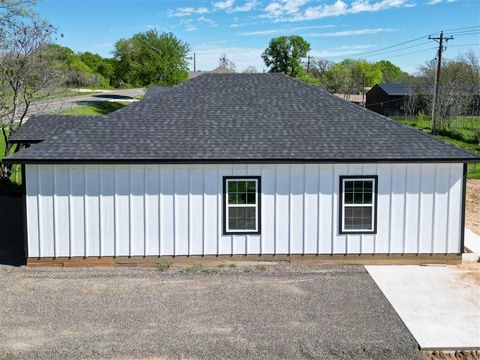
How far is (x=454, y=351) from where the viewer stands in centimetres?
825

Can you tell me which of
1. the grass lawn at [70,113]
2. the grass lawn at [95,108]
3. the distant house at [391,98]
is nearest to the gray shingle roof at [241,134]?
the grass lawn at [70,113]

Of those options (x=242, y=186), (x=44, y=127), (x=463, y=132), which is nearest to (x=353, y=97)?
(x=463, y=132)

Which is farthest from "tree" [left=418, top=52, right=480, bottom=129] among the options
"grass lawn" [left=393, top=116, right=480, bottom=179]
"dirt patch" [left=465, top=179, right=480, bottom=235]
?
"dirt patch" [left=465, top=179, right=480, bottom=235]

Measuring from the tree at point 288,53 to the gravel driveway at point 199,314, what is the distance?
76598 millimetres

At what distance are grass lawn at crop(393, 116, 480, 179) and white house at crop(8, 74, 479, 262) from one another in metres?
14.8

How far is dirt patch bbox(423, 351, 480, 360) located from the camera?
8.09 metres

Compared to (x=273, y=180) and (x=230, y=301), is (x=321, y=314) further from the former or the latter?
(x=273, y=180)

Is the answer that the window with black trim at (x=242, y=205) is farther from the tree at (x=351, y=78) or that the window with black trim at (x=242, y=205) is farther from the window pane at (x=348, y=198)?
the tree at (x=351, y=78)

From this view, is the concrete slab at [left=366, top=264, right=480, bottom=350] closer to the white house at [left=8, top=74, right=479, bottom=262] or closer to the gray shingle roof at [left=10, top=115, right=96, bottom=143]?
the white house at [left=8, top=74, right=479, bottom=262]

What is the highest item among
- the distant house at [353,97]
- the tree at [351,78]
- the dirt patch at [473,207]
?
the tree at [351,78]

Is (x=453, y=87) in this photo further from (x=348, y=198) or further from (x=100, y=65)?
(x=100, y=65)

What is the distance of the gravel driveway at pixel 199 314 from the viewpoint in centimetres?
821

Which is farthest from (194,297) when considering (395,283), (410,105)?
(410,105)

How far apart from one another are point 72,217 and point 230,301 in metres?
4.47
